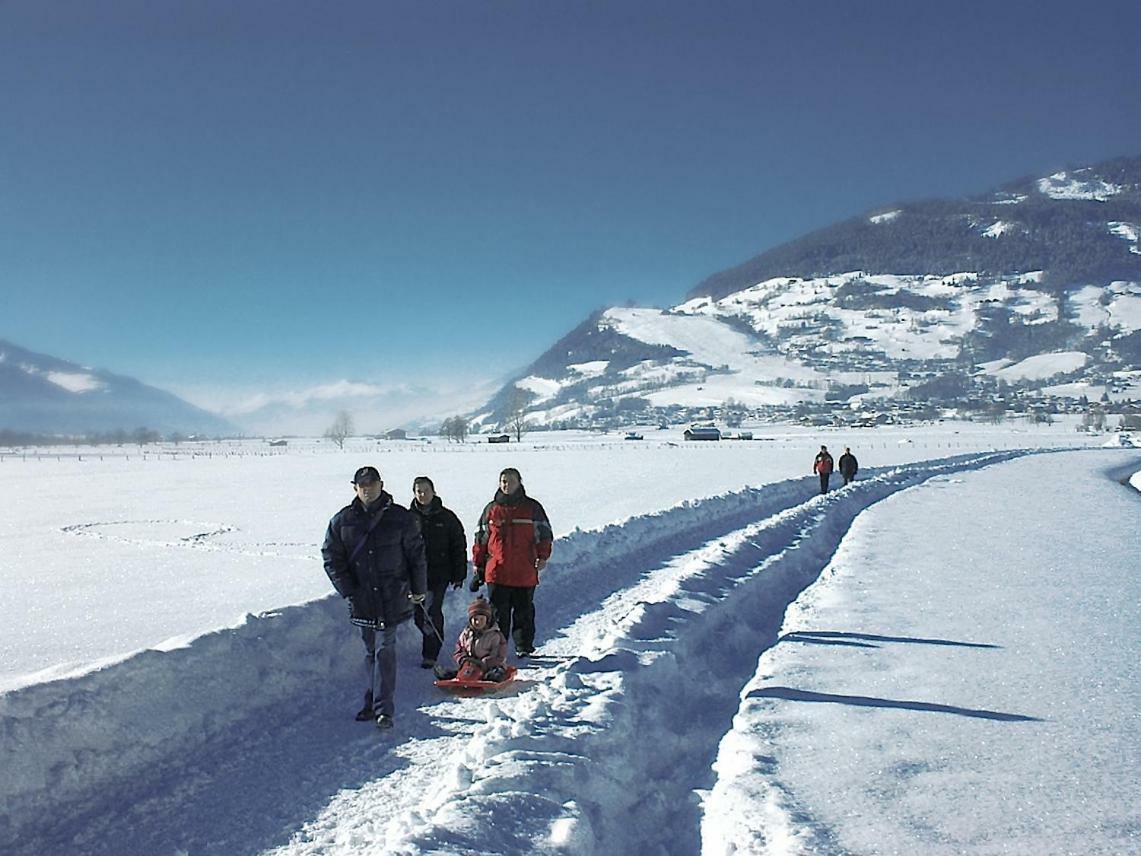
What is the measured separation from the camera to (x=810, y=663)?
8.05 metres

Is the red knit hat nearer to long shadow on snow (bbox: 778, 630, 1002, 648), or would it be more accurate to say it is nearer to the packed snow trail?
the packed snow trail

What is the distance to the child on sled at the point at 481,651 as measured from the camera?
753 cm

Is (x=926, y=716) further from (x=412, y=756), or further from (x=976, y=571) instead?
(x=976, y=571)

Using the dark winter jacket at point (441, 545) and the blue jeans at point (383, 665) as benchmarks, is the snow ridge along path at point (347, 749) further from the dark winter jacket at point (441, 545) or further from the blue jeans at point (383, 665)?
the dark winter jacket at point (441, 545)

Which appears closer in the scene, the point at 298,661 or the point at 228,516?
the point at 298,661

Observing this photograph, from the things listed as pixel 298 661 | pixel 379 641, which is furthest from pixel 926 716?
pixel 298 661

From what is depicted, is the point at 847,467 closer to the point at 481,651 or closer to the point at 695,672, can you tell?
the point at 695,672

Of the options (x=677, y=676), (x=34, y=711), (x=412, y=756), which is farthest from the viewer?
(x=677, y=676)

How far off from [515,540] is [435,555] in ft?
2.67

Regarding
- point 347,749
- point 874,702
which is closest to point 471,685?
point 347,749

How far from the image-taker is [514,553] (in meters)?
8.55

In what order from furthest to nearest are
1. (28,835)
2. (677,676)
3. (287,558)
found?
1. (287,558)
2. (677,676)
3. (28,835)

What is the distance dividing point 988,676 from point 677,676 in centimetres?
280

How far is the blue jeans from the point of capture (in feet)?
21.7
